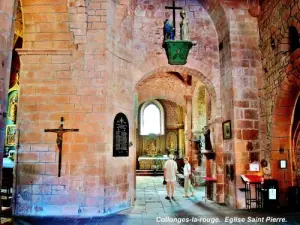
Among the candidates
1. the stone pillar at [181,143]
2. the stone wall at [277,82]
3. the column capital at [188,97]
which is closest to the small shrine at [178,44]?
the stone wall at [277,82]

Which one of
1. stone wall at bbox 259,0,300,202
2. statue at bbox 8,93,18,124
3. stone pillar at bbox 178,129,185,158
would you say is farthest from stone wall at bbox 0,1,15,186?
stone pillar at bbox 178,129,185,158

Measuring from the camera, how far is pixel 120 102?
21.8 ft

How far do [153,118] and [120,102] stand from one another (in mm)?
11444

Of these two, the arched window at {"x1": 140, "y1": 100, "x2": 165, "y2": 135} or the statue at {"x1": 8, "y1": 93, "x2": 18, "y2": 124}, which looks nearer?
the statue at {"x1": 8, "y1": 93, "x2": 18, "y2": 124}

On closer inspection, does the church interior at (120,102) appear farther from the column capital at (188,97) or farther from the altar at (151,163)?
the altar at (151,163)

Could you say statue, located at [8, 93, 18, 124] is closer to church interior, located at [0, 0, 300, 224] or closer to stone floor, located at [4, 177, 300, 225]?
church interior, located at [0, 0, 300, 224]

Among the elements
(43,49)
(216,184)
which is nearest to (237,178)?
(216,184)

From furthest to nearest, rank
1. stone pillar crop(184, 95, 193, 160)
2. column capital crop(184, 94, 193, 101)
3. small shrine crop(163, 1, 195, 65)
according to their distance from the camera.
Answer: column capital crop(184, 94, 193, 101) → stone pillar crop(184, 95, 193, 160) → small shrine crop(163, 1, 195, 65)

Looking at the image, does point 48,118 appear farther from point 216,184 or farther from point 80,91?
point 216,184

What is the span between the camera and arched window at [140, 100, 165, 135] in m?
17.8

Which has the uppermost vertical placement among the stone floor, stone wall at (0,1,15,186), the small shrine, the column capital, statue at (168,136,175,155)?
the small shrine

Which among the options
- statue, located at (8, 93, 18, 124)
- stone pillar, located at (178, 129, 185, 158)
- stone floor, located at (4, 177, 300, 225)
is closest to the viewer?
stone floor, located at (4, 177, 300, 225)

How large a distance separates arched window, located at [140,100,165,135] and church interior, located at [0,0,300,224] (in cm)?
1019

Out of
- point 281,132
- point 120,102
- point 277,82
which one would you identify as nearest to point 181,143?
point 281,132
